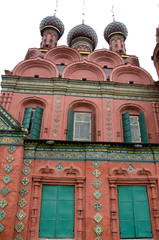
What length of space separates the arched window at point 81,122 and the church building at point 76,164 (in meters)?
0.05

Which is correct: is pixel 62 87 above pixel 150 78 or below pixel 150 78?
below

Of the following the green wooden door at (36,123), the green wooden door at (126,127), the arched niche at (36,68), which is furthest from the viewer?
the arched niche at (36,68)

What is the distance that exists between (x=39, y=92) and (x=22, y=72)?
196 cm

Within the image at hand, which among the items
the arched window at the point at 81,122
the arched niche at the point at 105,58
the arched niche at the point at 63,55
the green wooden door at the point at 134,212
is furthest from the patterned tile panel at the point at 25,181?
the arched niche at the point at 105,58

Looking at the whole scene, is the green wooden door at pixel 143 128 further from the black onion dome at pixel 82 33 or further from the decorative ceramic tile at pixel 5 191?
the black onion dome at pixel 82 33

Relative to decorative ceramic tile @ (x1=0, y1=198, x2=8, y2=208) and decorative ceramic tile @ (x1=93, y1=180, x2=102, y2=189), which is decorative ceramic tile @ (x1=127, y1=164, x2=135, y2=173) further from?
decorative ceramic tile @ (x1=0, y1=198, x2=8, y2=208)

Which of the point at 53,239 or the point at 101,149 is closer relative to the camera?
the point at 53,239

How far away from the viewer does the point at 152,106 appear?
10.9 metres

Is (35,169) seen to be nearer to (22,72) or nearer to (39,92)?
(39,92)

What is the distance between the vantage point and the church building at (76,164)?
673 cm

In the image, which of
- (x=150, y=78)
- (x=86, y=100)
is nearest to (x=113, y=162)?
(x=86, y=100)

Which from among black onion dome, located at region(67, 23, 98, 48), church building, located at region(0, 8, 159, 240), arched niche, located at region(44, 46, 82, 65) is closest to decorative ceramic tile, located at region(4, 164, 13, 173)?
church building, located at region(0, 8, 159, 240)

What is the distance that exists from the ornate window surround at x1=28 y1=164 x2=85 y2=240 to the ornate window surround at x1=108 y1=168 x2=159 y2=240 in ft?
3.23

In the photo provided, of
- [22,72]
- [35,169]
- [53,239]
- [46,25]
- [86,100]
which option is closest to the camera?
[53,239]
